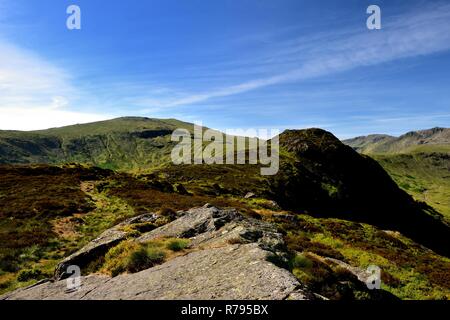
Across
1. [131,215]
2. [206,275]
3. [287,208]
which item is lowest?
[287,208]

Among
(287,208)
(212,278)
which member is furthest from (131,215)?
(287,208)

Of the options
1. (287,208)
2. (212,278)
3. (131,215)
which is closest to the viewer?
(212,278)

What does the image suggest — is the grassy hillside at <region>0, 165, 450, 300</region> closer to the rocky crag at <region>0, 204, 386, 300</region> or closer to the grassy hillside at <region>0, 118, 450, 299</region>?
the grassy hillside at <region>0, 118, 450, 299</region>

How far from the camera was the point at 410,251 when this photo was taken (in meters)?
40.7

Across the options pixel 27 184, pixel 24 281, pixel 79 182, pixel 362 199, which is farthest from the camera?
pixel 362 199

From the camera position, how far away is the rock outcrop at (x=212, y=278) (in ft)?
35.2

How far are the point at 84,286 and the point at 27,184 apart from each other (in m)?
46.4

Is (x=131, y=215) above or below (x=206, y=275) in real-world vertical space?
below

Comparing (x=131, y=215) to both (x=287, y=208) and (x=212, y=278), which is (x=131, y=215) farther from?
(x=287, y=208)

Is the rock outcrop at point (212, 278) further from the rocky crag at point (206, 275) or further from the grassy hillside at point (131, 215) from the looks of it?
the grassy hillside at point (131, 215)

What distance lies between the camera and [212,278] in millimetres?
11938
